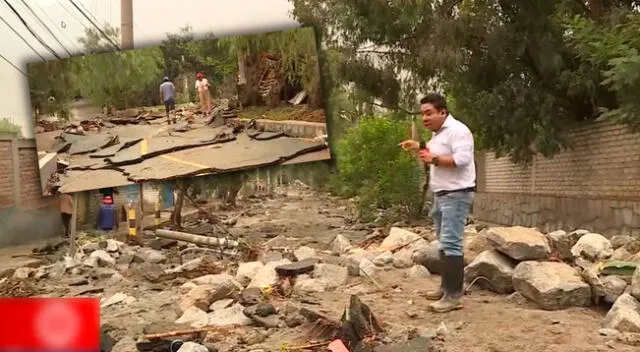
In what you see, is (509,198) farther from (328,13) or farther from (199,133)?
(199,133)

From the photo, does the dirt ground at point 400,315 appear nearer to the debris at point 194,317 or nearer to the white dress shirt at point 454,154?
the debris at point 194,317

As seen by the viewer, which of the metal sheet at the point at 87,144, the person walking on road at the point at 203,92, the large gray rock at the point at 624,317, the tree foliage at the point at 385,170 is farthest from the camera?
the tree foliage at the point at 385,170

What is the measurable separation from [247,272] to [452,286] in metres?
1.78

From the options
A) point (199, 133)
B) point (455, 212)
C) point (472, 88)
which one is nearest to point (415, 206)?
point (472, 88)

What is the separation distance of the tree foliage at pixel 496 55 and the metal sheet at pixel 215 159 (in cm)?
198

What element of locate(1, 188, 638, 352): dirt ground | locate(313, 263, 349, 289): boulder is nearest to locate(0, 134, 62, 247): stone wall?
locate(1, 188, 638, 352): dirt ground

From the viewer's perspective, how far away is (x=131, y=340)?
277cm

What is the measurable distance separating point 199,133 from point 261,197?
2.38 ft

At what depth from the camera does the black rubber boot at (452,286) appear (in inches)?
109

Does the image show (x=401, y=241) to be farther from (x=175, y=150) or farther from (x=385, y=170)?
(x=385, y=170)

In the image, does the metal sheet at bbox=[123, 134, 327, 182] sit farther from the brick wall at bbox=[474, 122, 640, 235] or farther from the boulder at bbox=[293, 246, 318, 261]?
the brick wall at bbox=[474, 122, 640, 235]

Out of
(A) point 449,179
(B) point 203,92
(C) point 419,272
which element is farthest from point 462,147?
(B) point 203,92

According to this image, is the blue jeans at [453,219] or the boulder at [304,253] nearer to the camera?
the blue jeans at [453,219]

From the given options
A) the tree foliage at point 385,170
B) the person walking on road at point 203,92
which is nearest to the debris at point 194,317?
the person walking on road at point 203,92
